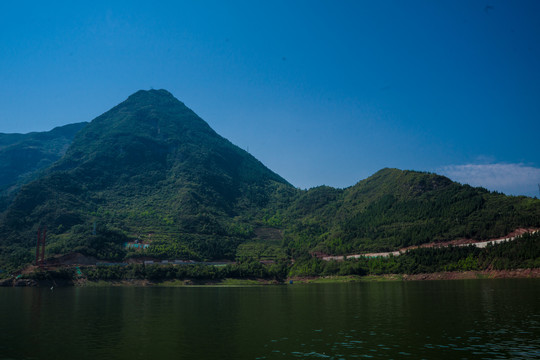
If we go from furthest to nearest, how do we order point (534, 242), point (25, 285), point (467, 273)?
point (25, 285), point (467, 273), point (534, 242)

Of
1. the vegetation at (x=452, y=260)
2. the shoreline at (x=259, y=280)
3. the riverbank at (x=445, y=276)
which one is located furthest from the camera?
the shoreline at (x=259, y=280)

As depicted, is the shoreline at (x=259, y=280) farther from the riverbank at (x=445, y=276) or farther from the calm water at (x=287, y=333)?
the calm water at (x=287, y=333)

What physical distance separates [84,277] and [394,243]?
14473 cm

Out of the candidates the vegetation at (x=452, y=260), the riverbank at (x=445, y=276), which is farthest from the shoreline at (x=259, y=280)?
the vegetation at (x=452, y=260)

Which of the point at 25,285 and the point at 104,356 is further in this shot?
the point at 25,285

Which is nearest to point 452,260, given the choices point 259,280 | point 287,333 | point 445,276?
point 445,276

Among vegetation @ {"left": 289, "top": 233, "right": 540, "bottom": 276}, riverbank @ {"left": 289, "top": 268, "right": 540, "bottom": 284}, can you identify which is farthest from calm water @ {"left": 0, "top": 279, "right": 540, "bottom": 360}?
vegetation @ {"left": 289, "top": 233, "right": 540, "bottom": 276}

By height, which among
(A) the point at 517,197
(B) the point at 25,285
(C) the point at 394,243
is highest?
(A) the point at 517,197

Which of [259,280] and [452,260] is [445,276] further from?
[259,280]

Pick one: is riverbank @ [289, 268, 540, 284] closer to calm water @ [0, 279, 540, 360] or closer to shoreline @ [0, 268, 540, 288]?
shoreline @ [0, 268, 540, 288]

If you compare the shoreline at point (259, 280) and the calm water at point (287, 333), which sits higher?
the calm water at point (287, 333)

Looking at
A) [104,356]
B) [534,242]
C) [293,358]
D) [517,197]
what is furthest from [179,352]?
[517,197]

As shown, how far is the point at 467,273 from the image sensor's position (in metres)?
154

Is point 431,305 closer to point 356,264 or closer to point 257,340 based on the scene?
point 257,340
